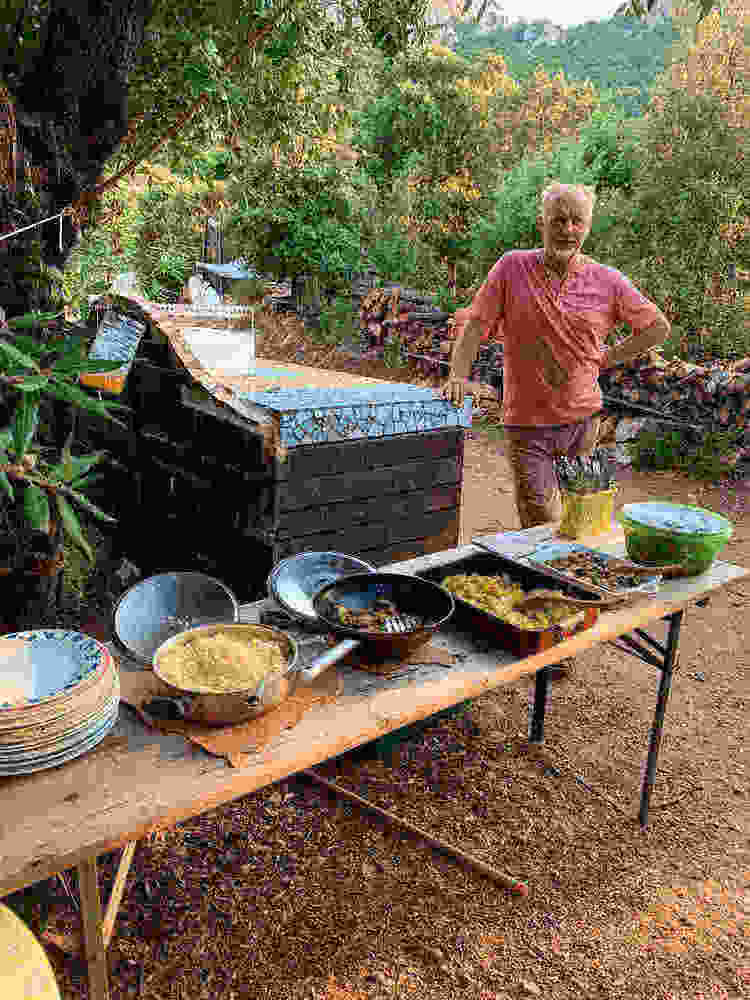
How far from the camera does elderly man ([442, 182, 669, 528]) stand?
3561mm

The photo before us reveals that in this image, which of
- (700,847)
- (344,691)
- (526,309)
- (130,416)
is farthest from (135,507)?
(700,847)

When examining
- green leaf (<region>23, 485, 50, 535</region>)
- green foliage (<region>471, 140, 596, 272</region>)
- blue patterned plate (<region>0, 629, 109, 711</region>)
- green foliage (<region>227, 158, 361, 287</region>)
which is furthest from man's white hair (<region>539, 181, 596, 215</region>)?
green foliage (<region>227, 158, 361, 287</region>)

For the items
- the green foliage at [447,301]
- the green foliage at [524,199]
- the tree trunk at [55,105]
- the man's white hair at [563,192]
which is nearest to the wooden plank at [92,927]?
the tree trunk at [55,105]

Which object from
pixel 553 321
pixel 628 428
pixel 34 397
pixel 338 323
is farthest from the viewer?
pixel 338 323

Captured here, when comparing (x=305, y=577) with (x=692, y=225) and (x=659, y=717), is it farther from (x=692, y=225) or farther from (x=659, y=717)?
(x=692, y=225)

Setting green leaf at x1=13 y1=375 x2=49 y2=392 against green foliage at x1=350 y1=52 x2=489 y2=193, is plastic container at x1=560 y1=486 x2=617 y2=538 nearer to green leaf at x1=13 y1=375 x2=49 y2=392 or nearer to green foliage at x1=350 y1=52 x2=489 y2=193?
green leaf at x1=13 y1=375 x2=49 y2=392

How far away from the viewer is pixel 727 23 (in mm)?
9594

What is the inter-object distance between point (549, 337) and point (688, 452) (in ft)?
16.7

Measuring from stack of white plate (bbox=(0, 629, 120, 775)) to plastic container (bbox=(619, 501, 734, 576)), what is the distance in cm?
178

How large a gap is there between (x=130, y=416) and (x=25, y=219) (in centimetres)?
207

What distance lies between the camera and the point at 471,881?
2.63 meters

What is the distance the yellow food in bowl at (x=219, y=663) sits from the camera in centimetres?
158

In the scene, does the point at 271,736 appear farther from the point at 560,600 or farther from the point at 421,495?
the point at 421,495

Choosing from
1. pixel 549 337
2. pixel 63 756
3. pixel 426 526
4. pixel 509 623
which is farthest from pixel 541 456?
pixel 63 756
